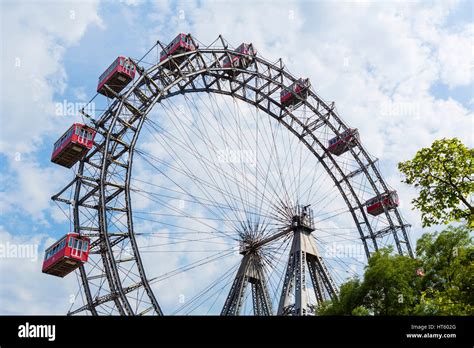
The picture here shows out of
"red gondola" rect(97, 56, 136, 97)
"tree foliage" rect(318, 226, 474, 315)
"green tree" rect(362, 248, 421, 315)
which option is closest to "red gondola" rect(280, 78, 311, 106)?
"red gondola" rect(97, 56, 136, 97)

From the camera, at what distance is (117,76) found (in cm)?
3259

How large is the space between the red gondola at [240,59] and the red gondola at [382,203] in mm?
14948

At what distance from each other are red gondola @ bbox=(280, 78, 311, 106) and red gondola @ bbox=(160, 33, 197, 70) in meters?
8.29

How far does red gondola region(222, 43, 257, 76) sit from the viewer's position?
37375 mm

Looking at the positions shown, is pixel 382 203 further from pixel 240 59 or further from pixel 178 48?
pixel 178 48

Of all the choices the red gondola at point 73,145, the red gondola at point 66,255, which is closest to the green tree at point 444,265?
the red gondola at point 66,255

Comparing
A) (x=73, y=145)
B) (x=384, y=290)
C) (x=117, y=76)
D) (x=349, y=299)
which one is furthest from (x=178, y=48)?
(x=384, y=290)

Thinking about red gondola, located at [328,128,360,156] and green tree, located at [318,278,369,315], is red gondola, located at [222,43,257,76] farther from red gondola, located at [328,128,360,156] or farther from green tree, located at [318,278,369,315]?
green tree, located at [318,278,369,315]

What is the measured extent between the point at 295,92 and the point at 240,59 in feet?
17.5

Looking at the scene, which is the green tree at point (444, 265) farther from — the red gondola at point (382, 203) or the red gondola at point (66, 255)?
the red gondola at point (382, 203)

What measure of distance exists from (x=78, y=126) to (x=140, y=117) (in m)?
3.69

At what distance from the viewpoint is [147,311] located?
28.1 metres

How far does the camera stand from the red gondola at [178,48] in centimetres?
3484
